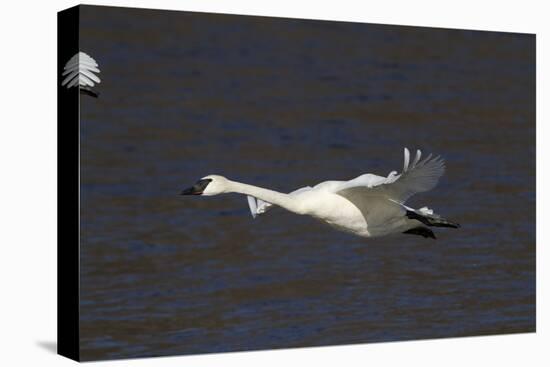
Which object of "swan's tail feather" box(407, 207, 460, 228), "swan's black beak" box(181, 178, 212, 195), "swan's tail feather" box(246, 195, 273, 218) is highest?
"swan's black beak" box(181, 178, 212, 195)

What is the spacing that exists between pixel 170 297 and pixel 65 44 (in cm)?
195

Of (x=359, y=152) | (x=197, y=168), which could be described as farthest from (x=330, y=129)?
(x=197, y=168)

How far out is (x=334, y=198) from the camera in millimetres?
10961

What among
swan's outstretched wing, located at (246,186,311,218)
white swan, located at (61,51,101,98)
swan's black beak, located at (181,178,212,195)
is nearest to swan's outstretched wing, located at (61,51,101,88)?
white swan, located at (61,51,101,98)

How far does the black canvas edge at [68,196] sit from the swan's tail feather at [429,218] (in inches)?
105

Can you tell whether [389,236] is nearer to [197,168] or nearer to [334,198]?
[334,198]

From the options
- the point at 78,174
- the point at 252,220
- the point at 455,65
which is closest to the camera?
the point at 78,174

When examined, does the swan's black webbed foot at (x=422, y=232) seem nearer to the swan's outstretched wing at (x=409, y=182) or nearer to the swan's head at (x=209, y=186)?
the swan's outstretched wing at (x=409, y=182)

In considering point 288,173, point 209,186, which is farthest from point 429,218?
point 209,186

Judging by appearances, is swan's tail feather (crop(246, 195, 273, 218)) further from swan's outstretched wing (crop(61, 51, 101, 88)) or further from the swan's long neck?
swan's outstretched wing (crop(61, 51, 101, 88))

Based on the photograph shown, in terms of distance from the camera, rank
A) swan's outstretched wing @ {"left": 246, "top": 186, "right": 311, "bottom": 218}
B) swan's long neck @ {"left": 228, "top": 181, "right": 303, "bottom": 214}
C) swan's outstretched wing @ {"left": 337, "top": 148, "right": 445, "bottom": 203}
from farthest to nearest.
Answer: swan's outstretched wing @ {"left": 246, "top": 186, "right": 311, "bottom": 218}
swan's outstretched wing @ {"left": 337, "top": 148, "right": 445, "bottom": 203}
swan's long neck @ {"left": 228, "top": 181, "right": 303, "bottom": 214}

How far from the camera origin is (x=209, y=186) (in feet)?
34.1

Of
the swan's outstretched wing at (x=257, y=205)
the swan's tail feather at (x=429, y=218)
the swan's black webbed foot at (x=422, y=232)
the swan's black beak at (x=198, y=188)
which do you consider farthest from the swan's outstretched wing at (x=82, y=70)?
the swan's black webbed foot at (x=422, y=232)

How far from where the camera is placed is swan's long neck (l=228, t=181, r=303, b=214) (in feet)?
34.3
